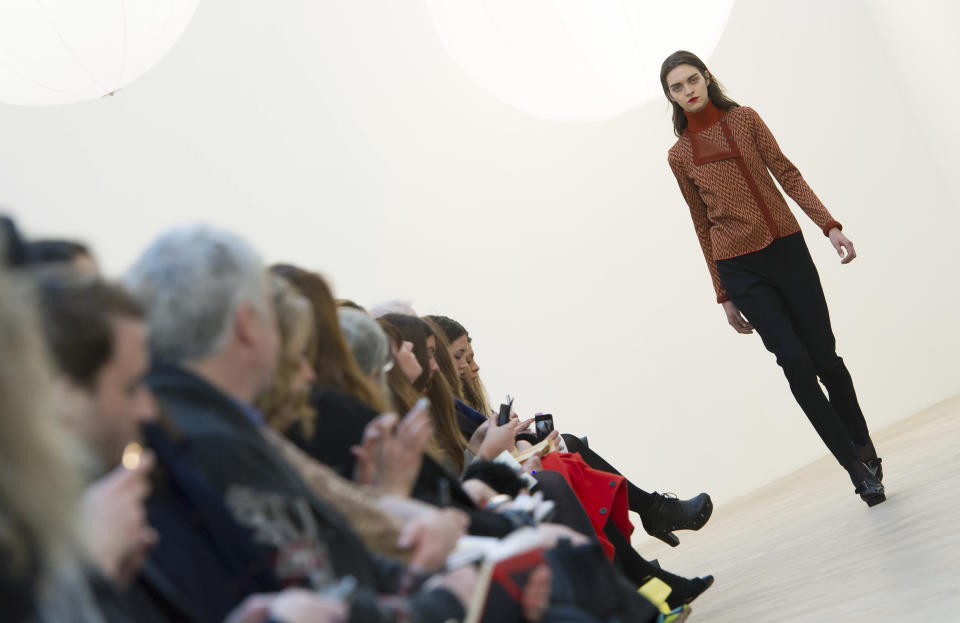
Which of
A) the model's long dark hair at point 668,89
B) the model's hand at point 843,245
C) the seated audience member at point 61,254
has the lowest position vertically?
the model's hand at point 843,245

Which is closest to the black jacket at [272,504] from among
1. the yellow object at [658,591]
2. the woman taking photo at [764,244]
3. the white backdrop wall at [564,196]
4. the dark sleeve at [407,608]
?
the dark sleeve at [407,608]

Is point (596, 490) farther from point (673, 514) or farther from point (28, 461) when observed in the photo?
point (28, 461)

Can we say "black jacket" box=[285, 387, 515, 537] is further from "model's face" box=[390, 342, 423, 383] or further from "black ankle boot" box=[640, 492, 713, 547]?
"black ankle boot" box=[640, 492, 713, 547]

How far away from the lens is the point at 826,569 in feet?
7.95

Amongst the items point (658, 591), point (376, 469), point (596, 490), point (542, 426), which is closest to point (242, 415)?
point (376, 469)

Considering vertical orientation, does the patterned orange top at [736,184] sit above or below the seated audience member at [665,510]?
above

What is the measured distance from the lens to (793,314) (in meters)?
3.27

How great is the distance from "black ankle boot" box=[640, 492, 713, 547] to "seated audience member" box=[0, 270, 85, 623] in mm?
2521

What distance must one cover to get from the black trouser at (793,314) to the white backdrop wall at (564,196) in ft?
6.41

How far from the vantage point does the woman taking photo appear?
3178mm

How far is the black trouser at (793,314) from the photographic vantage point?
10.5ft

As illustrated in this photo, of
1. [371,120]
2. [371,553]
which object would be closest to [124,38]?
[371,120]

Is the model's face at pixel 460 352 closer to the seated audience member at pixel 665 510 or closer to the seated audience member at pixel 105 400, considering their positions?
the seated audience member at pixel 665 510

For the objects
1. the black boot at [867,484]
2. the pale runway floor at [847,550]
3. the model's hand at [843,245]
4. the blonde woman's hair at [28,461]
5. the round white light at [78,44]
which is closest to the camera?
the blonde woman's hair at [28,461]
